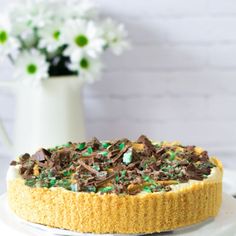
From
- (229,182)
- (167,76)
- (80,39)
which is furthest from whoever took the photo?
(167,76)

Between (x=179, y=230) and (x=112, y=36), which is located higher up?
(x=112, y=36)

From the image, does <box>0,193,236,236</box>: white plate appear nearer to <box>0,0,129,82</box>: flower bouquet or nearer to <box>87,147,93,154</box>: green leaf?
<box>87,147,93,154</box>: green leaf

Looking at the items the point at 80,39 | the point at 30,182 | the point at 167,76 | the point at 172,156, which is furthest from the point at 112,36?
the point at 30,182

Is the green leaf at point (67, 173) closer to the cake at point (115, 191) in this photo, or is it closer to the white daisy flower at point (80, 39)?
the cake at point (115, 191)

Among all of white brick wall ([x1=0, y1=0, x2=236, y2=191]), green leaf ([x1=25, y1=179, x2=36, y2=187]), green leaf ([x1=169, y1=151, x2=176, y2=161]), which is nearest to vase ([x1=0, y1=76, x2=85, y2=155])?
white brick wall ([x1=0, y1=0, x2=236, y2=191])

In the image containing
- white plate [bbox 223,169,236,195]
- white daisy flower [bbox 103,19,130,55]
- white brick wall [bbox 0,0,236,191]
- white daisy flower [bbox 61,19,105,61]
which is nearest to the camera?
white plate [bbox 223,169,236,195]

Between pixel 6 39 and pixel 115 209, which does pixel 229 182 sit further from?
pixel 6 39

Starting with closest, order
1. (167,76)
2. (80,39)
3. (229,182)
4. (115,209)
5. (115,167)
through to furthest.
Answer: (115,209)
(115,167)
(229,182)
(80,39)
(167,76)

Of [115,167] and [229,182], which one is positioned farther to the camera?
[229,182]
